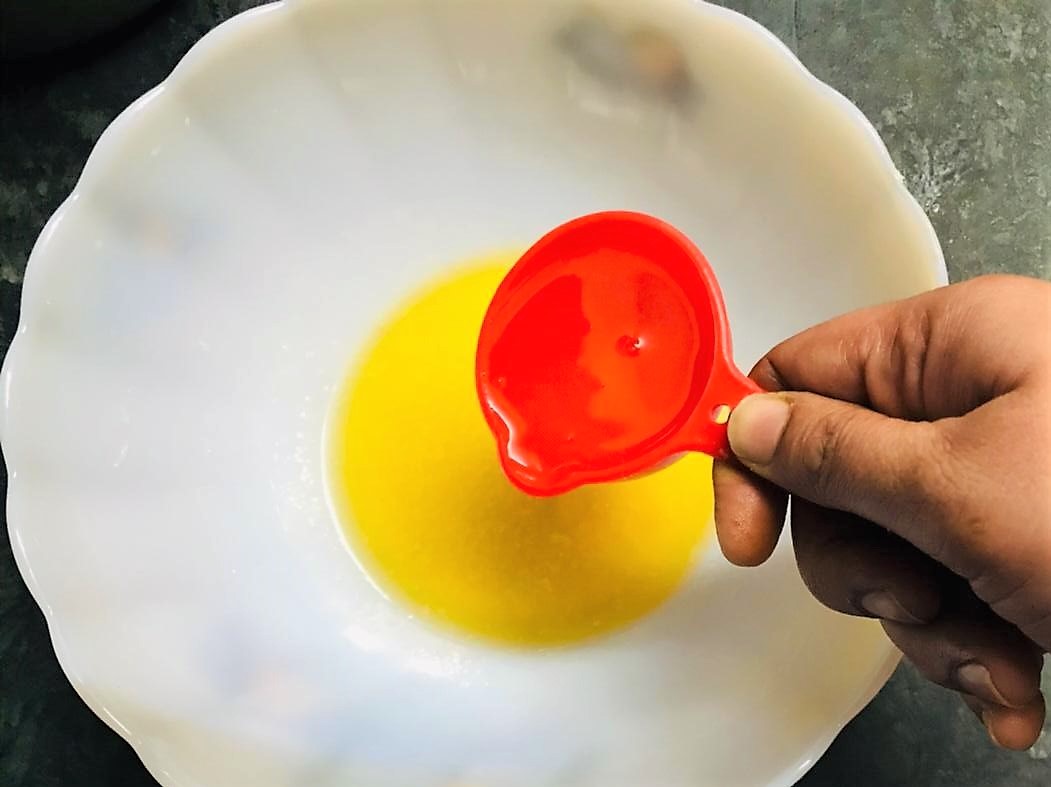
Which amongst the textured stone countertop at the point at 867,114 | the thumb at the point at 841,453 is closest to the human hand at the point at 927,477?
→ the thumb at the point at 841,453

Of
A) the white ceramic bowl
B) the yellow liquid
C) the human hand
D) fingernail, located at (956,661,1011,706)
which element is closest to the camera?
the human hand

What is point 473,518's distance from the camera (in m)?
0.86

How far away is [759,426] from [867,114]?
43cm

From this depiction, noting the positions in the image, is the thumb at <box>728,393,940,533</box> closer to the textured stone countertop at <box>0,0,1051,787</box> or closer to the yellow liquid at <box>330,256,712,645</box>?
the yellow liquid at <box>330,256,712,645</box>

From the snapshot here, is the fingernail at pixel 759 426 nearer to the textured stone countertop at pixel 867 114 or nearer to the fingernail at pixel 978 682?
the fingernail at pixel 978 682

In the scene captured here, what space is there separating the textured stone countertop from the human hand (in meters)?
0.30

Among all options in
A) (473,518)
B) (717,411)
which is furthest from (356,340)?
(717,411)

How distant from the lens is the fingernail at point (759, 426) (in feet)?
1.90

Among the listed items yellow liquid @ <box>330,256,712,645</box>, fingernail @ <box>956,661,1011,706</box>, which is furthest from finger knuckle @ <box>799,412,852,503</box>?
yellow liquid @ <box>330,256,712,645</box>

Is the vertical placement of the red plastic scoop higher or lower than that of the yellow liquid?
higher

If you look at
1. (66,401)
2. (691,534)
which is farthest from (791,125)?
(66,401)

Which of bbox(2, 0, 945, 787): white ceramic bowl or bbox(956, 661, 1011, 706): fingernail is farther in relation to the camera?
bbox(2, 0, 945, 787): white ceramic bowl

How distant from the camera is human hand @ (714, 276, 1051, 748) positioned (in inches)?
19.0

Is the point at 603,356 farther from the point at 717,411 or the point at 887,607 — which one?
the point at 887,607
